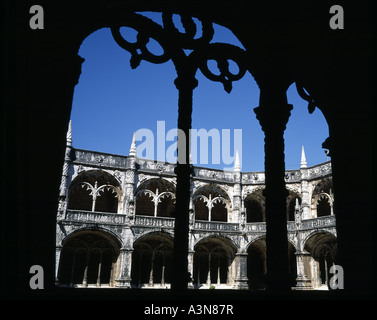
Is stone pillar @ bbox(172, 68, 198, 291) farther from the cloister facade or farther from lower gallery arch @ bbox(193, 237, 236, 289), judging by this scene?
lower gallery arch @ bbox(193, 237, 236, 289)

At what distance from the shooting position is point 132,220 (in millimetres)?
21375

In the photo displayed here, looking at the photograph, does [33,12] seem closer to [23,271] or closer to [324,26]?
[23,271]

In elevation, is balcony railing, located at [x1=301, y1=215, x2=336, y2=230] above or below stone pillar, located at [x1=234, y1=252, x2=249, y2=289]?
above

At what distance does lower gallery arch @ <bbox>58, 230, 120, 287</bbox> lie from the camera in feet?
68.1

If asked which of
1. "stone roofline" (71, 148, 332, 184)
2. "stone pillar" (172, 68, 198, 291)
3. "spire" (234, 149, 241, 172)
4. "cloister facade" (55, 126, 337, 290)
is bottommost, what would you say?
"stone pillar" (172, 68, 198, 291)

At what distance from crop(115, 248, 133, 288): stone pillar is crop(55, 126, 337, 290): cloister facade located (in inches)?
2.1

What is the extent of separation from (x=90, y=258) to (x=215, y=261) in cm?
Answer: 847

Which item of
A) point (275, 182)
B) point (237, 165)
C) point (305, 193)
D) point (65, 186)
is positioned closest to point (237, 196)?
point (237, 165)

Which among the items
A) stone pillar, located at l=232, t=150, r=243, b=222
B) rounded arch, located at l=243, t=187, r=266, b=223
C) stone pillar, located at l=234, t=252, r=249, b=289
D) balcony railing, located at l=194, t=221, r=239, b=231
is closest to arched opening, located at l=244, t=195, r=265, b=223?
rounded arch, located at l=243, t=187, r=266, b=223

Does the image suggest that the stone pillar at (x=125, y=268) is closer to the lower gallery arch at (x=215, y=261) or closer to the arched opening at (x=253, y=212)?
the lower gallery arch at (x=215, y=261)

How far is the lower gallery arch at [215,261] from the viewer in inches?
933

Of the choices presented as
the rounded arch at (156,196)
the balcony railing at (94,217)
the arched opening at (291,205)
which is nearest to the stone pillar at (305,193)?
the arched opening at (291,205)

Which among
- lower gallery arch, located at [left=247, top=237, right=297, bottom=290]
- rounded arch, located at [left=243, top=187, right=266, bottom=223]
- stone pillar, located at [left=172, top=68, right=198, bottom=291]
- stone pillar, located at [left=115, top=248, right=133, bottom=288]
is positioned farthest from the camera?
rounded arch, located at [left=243, top=187, right=266, bottom=223]
